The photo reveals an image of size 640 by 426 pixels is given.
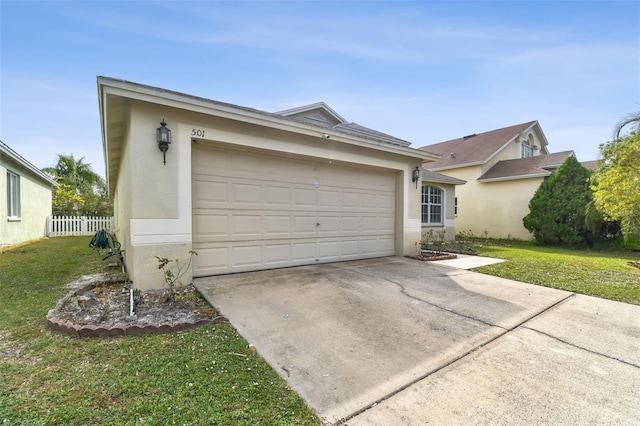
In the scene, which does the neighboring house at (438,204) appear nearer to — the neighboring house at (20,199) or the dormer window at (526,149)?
the dormer window at (526,149)

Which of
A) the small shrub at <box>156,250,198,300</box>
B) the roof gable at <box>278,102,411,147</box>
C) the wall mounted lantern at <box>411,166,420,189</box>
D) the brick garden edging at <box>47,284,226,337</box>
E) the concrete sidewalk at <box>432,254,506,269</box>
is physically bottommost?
the concrete sidewalk at <box>432,254,506,269</box>

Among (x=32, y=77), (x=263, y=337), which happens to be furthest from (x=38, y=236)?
(x=263, y=337)

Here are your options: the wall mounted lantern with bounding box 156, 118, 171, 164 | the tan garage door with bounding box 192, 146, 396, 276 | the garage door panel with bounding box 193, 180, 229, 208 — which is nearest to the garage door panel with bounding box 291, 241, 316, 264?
the tan garage door with bounding box 192, 146, 396, 276

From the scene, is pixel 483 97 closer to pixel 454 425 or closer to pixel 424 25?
pixel 424 25

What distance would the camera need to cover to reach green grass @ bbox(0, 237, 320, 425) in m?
1.84

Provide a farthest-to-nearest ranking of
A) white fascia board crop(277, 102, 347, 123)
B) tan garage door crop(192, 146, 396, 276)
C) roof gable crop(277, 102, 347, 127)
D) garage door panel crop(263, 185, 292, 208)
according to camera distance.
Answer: roof gable crop(277, 102, 347, 127), white fascia board crop(277, 102, 347, 123), garage door panel crop(263, 185, 292, 208), tan garage door crop(192, 146, 396, 276)

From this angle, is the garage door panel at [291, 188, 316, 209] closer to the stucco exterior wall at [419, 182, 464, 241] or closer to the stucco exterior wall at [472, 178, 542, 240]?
the stucco exterior wall at [419, 182, 464, 241]

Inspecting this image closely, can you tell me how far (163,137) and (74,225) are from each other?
16.6 m

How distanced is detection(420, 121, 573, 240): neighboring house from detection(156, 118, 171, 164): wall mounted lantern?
51.7 feet

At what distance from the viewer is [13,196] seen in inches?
411

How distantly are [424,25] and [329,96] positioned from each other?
602 centimetres

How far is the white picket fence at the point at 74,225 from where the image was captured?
15.3 m

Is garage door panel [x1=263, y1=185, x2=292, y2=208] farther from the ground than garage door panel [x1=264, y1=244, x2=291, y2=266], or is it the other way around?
garage door panel [x1=263, y1=185, x2=292, y2=208]

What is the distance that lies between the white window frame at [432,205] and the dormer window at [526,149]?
9.42 meters
